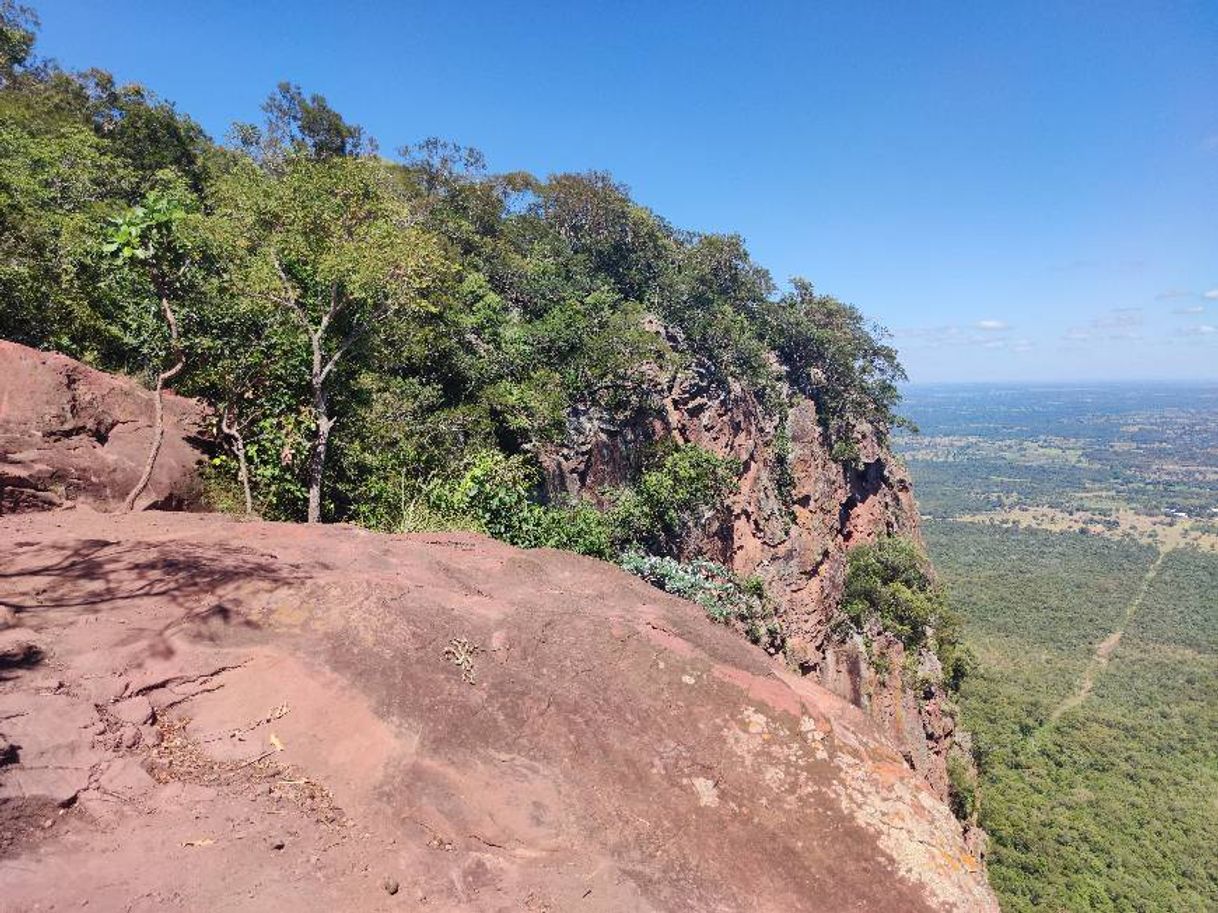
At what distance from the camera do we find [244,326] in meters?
10.9

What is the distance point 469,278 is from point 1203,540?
159 metres

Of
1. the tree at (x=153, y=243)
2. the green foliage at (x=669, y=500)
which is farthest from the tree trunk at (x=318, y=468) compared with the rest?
the green foliage at (x=669, y=500)

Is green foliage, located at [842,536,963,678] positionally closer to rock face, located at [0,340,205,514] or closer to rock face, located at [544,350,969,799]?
rock face, located at [544,350,969,799]

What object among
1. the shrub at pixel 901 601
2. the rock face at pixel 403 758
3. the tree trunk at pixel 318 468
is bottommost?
the shrub at pixel 901 601

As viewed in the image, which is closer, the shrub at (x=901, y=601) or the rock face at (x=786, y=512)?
the rock face at (x=786, y=512)

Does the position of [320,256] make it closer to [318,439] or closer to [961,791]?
[318,439]

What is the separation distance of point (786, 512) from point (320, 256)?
21.8 m

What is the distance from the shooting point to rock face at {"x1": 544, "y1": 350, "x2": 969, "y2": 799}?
1992cm

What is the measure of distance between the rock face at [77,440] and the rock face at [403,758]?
220 centimetres

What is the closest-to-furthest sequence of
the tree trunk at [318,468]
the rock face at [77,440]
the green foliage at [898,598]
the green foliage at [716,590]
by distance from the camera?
the rock face at [77,440] < the tree trunk at [318,468] < the green foliage at [716,590] < the green foliage at [898,598]

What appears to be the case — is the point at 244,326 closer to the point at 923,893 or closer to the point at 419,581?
the point at 419,581

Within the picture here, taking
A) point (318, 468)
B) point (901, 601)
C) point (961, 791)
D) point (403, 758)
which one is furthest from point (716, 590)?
point (961, 791)

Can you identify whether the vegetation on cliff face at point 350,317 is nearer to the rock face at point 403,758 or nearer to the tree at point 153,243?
the tree at point 153,243

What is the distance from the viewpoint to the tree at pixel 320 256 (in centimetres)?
1023
